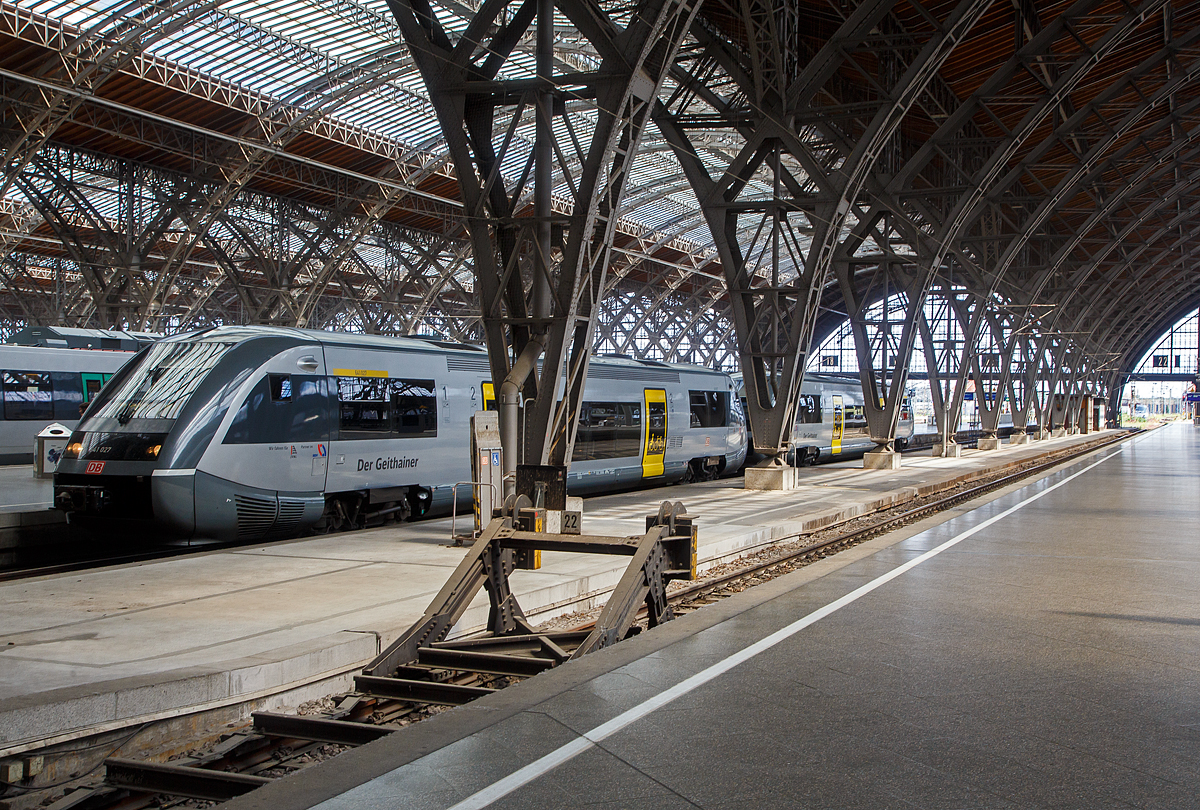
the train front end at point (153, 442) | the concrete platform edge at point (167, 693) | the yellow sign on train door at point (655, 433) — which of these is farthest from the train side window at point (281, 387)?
the yellow sign on train door at point (655, 433)

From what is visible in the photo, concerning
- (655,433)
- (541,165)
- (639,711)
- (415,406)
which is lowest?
(639,711)

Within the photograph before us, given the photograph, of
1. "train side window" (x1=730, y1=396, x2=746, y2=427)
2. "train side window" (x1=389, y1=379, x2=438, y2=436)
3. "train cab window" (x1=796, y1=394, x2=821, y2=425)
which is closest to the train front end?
"train side window" (x1=389, y1=379, x2=438, y2=436)

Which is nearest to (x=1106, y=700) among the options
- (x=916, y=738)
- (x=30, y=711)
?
(x=916, y=738)

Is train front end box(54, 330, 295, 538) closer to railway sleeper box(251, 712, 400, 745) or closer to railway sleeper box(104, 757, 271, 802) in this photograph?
railway sleeper box(251, 712, 400, 745)

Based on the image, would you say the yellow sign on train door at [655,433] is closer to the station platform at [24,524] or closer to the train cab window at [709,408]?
the train cab window at [709,408]

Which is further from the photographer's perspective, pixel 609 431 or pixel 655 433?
pixel 655 433

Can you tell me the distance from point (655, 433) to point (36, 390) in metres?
14.1

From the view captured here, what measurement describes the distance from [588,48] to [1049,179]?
21.3 metres

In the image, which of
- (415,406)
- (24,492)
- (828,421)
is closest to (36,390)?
(24,492)

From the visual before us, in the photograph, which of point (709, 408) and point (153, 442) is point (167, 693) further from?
point (709, 408)

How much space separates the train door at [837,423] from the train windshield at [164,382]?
25066 mm

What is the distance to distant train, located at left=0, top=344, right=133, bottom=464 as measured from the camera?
2212cm

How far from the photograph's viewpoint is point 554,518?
11.6 metres

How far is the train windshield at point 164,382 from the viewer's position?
11.7m
